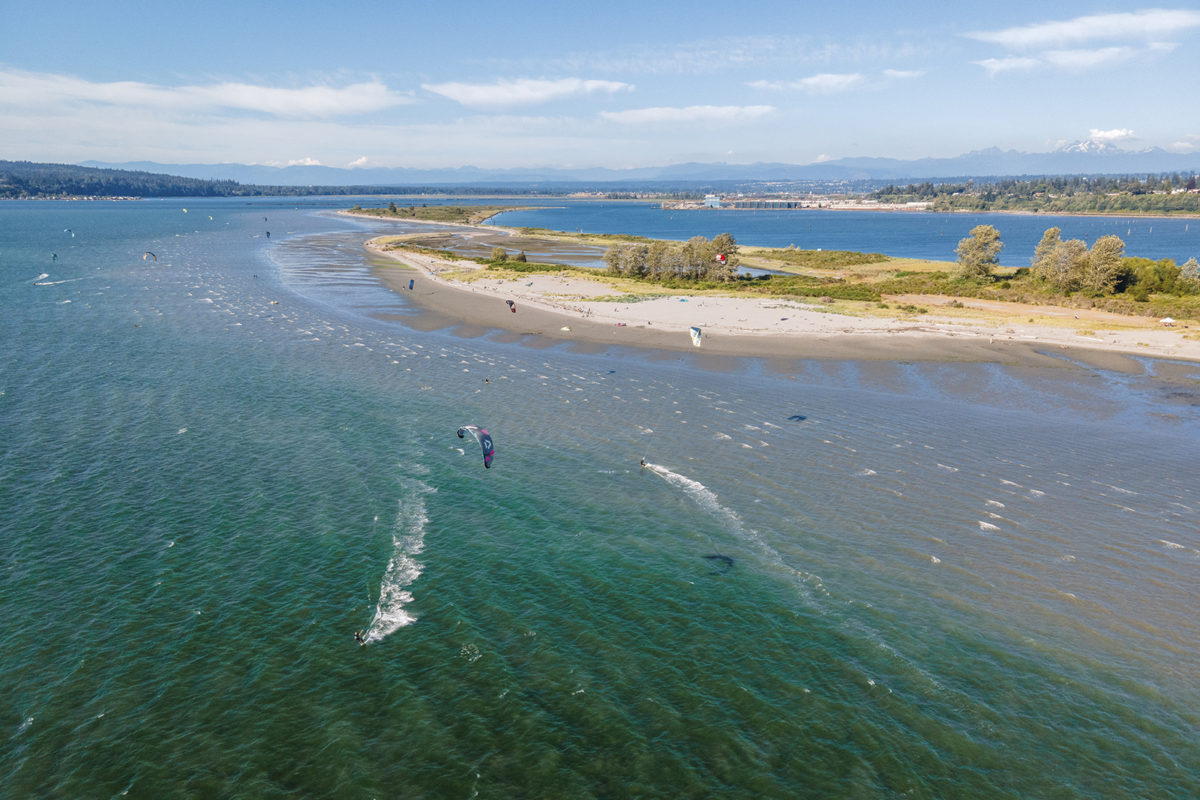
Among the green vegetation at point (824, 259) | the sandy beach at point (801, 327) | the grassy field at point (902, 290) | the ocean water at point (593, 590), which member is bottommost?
the ocean water at point (593, 590)

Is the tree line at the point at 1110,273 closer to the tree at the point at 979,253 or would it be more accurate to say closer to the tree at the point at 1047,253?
the tree at the point at 1047,253

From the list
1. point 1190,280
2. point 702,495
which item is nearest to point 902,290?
point 1190,280

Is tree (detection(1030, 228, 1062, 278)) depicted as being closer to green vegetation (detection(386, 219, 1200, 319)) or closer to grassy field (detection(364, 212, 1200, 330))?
green vegetation (detection(386, 219, 1200, 319))

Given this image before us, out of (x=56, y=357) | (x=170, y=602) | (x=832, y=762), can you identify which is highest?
(x=56, y=357)

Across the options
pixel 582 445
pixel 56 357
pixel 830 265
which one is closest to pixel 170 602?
pixel 582 445

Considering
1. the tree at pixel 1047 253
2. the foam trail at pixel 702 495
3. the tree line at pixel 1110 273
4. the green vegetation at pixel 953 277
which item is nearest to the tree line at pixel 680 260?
the green vegetation at pixel 953 277

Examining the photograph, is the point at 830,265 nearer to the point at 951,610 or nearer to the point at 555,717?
the point at 951,610

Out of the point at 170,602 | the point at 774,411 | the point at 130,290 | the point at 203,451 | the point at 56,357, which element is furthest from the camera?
the point at 130,290
